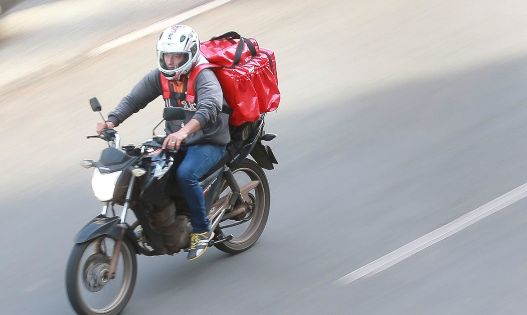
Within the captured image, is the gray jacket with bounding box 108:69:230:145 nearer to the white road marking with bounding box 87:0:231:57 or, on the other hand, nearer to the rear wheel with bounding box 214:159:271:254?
the rear wheel with bounding box 214:159:271:254

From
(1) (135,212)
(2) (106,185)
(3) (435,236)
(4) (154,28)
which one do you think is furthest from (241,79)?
(4) (154,28)

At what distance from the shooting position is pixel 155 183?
661 centimetres

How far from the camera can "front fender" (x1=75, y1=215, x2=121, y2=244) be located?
6.32 meters

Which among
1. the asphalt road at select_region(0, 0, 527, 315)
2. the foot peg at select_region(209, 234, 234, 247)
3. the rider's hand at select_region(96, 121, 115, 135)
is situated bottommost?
the asphalt road at select_region(0, 0, 527, 315)

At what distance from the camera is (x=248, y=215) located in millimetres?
7863

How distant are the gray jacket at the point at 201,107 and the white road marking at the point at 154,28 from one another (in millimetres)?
5529

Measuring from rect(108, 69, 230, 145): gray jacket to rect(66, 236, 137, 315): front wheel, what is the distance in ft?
3.05

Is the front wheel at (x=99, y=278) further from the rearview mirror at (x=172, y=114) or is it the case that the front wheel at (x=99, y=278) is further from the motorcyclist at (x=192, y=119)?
the rearview mirror at (x=172, y=114)

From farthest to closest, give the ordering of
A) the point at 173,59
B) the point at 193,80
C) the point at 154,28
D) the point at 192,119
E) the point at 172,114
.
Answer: the point at 154,28, the point at 193,80, the point at 173,59, the point at 192,119, the point at 172,114

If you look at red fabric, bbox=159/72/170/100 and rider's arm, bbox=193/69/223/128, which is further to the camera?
red fabric, bbox=159/72/170/100

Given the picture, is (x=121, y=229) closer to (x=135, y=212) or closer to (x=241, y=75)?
(x=135, y=212)

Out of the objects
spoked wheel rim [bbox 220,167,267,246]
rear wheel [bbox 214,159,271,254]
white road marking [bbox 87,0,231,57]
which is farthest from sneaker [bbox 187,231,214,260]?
white road marking [bbox 87,0,231,57]

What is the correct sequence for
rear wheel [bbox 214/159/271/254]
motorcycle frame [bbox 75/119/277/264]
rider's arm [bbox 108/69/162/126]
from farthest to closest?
rear wheel [bbox 214/159/271/254], rider's arm [bbox 108/69/162/126], motorcycle frame [bbox 75/119/277/264]

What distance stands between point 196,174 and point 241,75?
0.77 metres
